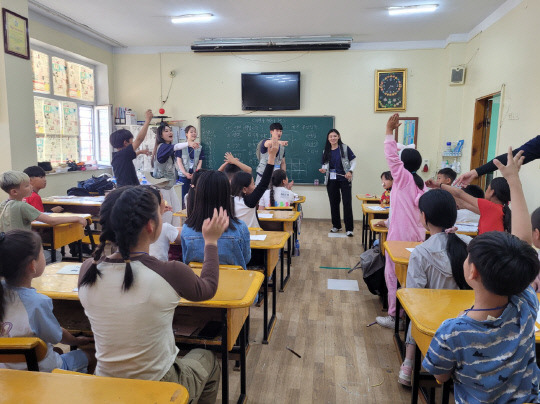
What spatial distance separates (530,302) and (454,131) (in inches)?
232

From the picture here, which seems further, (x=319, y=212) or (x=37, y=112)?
(x=319, y=212)

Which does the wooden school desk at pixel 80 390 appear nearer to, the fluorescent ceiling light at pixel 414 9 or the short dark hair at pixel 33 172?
the short dark hair at pixel 33 172

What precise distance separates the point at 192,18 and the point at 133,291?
5381 mm

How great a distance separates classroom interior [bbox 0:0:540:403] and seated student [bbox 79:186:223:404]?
40.9 inches

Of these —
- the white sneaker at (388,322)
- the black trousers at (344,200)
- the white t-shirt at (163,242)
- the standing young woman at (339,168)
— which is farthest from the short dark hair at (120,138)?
the white sneaker at (388,322)

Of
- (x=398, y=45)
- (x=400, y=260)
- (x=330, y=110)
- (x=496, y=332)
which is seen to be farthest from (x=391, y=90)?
(x=496, y=332)

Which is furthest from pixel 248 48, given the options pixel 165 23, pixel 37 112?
pixel 37 112

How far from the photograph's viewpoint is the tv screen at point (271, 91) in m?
6.94

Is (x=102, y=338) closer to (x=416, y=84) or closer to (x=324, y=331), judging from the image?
(x=324, y=331)

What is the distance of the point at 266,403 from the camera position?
2023 mm

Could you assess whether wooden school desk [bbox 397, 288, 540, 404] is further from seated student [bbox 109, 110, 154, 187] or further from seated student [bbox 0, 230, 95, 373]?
seated student [bbox 109, 110, 154, 187]

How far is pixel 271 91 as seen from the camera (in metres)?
7.00

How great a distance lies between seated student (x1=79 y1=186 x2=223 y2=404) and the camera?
45.8 inches

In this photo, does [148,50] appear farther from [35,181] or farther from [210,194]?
[210,194]
